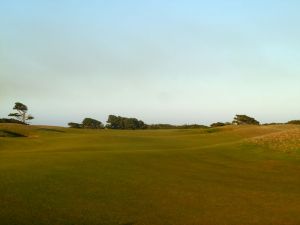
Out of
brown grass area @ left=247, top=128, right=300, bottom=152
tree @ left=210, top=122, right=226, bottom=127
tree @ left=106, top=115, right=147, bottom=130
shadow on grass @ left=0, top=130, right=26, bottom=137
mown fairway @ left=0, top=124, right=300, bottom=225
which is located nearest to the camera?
mown fairway @ left=0, top=124, right=300, bottom=225

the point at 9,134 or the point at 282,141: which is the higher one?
the point at 9,134

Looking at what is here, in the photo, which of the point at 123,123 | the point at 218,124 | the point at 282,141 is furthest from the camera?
the point at 123,123

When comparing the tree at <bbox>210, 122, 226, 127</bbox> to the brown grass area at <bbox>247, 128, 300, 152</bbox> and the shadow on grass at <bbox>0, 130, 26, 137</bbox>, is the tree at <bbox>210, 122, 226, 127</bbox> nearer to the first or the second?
the shadow on grass at <bbox>0, 130, 26, 137</bbox>

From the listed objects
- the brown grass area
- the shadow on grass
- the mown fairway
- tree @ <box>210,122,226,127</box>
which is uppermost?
tree @ <box>210,122,226,127</box>

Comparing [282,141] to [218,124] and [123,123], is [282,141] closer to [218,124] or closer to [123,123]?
[218,124]

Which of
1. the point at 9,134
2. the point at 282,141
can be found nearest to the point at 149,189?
the point at 282,141

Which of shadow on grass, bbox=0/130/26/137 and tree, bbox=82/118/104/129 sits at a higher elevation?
tree, bbox=82/118/104/129

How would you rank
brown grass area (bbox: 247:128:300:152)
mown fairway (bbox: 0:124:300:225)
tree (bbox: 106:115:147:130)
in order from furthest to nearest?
tree (bbox: 106:115:147:130) < brown grass area (bbox: 247:128:300:152) < mown fairway (bbox: 0:124:300:225)

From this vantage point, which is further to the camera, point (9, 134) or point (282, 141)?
point (9, 134)

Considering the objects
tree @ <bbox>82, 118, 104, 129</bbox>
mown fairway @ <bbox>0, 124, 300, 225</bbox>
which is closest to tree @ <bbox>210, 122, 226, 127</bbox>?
tree @ <bbox>82, 118, 104, 129</bbox>

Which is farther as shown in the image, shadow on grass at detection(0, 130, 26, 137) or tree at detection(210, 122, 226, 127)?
tree at detection(210, 122, 226, 127)

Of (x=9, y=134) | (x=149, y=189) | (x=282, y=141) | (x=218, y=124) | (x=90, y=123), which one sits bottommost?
(x=149, y=189)

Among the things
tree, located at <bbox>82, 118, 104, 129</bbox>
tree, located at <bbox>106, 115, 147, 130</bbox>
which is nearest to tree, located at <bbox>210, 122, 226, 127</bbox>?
tree, located at <bbox>106, 115, 147, 130</bbox>

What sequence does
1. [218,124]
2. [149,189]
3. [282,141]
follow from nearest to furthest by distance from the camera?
1. [149,189]
2. [282,141]
3. [218,124]
